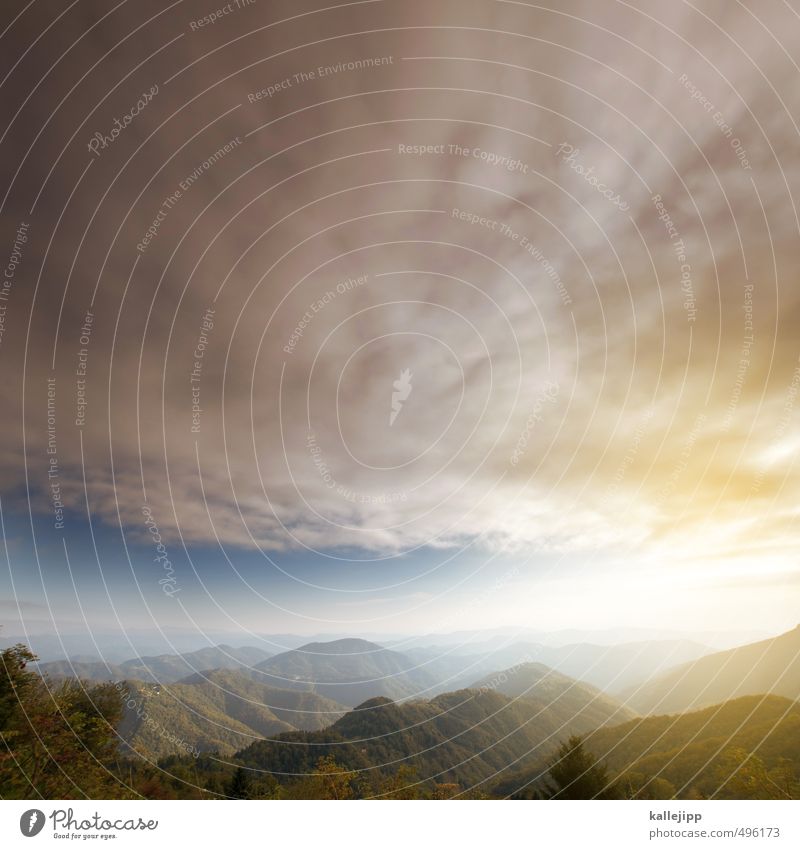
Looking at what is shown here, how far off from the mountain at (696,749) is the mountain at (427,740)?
19314 mm

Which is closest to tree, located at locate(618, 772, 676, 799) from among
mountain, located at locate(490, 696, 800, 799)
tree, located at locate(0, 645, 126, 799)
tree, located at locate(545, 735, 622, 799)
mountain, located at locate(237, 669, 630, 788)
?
mountain, located at locate(490, 696, 800, 799)

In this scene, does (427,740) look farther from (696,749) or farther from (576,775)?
(576,775)

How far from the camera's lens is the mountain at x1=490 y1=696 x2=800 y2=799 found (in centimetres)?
4884

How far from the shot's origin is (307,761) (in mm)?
93500

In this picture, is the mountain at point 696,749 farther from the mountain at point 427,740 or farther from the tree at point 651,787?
the mountain at point 427,740

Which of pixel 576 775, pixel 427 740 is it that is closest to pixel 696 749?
pixel 576 775

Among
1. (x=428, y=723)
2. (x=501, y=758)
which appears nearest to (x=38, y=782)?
(x=428, y=723)

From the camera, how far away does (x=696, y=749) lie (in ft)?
248

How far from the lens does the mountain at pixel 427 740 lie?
91.9m

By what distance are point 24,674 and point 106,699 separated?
21.3m

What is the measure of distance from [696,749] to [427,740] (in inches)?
3127

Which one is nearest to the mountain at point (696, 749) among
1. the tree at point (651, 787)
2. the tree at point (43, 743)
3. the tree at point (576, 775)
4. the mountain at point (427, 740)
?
the tree at point (651, 787)
